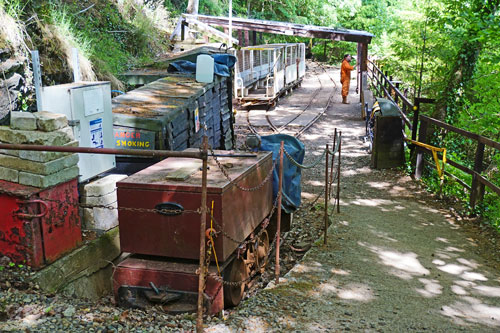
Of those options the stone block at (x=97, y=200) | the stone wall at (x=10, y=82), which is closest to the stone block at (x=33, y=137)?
the stone block at (x=97, y=200)

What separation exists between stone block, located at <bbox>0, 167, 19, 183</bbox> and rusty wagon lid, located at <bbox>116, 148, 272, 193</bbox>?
3.66 ft

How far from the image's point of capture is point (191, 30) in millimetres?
23109

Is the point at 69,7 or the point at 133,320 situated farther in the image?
the point at 69,7

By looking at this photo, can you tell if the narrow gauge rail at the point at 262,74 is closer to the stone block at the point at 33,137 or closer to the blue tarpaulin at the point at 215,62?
the blue tarpaulin at the point at 215,62

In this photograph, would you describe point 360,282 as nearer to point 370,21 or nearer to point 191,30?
point 191,30

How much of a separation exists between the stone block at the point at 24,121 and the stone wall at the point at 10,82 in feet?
8.94

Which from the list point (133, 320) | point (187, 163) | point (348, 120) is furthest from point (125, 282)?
point (348, 120)

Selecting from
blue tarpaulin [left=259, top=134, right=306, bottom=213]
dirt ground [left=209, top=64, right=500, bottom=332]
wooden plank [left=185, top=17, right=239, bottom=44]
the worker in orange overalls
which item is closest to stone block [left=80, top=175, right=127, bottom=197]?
blue tarpaulin [left=259, top=134, right=306, bottom=213]

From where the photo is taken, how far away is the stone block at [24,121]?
5.07 metres

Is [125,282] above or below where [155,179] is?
below

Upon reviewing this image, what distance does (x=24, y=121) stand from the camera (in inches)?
200

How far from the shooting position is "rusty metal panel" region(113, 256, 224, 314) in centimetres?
463

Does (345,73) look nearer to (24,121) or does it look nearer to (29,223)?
(24,121)

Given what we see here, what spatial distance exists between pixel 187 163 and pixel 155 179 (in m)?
0.78
